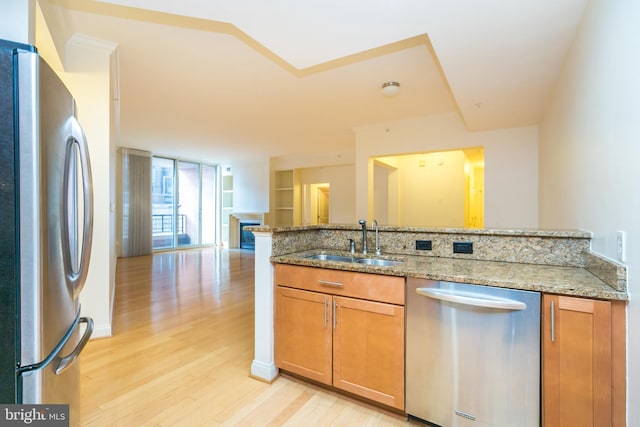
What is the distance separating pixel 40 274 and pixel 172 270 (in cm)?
545

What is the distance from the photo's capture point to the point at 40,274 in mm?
988

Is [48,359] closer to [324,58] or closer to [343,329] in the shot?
[343,329]

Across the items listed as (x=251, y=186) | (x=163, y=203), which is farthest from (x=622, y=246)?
(x=163, y=203)

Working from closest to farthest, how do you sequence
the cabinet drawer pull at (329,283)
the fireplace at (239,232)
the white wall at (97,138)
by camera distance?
1. the cabinet drawer pull at (329,283)
2. the white wall at (97,138)
3. the fireplace at (239,232)

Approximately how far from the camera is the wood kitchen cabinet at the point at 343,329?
1.72 m

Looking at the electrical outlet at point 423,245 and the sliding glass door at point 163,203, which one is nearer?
the electrical outlet at point 423,245

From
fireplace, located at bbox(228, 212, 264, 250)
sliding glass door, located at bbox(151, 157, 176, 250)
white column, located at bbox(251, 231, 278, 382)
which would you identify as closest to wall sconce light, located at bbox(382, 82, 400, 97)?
white column, located at bbox(251, 231, 278, 382)

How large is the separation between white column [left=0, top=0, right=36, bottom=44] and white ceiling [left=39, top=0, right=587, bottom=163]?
0.54m

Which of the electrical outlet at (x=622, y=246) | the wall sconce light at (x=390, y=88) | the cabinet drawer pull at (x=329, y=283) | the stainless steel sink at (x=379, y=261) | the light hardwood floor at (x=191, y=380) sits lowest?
the light hardwood floor at (x=191, y=380)

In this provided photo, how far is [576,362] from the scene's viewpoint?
1.30m

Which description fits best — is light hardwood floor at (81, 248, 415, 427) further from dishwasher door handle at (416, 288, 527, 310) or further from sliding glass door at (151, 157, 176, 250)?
sliding glass door at (151, 157, 176, 250)

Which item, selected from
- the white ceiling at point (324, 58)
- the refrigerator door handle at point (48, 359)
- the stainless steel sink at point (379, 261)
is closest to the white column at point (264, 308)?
the stainless steel sink at point (379, 261)

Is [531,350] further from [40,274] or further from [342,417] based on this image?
[40,274]

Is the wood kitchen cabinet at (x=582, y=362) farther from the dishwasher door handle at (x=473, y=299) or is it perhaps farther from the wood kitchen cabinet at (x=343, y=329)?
the wood kitchen cabinet at (x=343, y=329)
